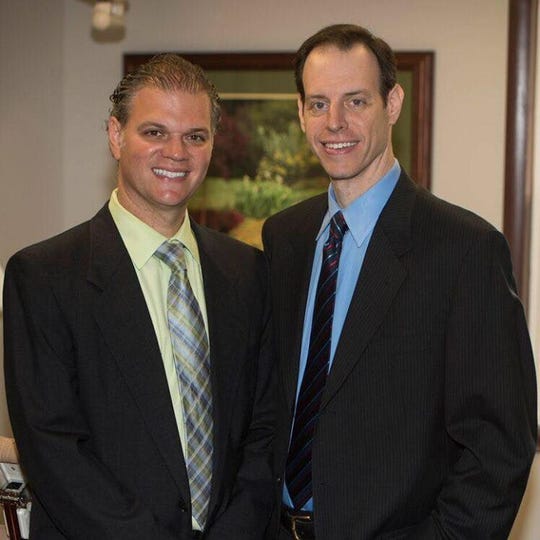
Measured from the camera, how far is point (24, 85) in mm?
4035

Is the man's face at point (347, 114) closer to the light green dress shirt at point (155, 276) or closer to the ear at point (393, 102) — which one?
the ear at point (393, 102)

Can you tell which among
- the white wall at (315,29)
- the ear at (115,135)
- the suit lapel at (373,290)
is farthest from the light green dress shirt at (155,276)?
the white wall at (315,29)

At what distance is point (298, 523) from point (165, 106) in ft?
3.24

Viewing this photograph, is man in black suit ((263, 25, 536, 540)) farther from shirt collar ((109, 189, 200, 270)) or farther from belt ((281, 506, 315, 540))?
shirt collar ((109, 189, 200, 270))

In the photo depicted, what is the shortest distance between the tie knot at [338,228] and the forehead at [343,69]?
0.95 ft

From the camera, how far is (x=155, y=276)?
234cm

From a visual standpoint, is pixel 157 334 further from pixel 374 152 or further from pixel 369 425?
pixel 374 152

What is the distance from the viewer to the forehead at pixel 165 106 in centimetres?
232

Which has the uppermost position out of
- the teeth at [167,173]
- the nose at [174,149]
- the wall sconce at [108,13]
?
the wall sconce at [108,13]

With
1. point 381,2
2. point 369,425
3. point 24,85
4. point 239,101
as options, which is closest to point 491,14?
point 381,2

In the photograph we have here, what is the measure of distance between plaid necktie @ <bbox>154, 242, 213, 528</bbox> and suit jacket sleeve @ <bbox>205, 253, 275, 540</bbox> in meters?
0.08

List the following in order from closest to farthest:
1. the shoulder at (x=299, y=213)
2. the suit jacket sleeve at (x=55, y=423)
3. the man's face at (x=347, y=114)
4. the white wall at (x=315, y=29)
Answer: the suit jacket sleeve at (x=55, y=423) → the man's face at (x=347, y=114) → the shoulder at (x=299, y=213) → the white wall at (x=315, y=29)

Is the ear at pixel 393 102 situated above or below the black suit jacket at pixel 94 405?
above

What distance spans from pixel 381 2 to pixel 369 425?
2421mm
